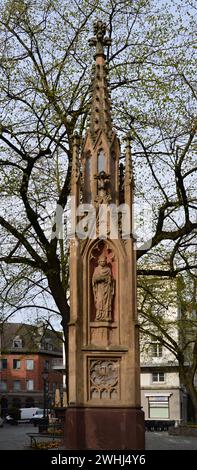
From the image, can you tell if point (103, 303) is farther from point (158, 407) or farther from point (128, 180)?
point (158, 407)

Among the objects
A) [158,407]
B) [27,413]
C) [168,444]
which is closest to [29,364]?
[27,413]

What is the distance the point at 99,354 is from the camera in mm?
14500

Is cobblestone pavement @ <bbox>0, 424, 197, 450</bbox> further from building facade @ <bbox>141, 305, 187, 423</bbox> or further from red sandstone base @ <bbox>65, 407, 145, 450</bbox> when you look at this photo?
building facade @ <bbox>141, 305, 187, 423</bbox>

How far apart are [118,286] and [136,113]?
20.9ft

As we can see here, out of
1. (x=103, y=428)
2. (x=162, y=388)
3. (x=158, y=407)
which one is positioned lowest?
(x=158, y=407)

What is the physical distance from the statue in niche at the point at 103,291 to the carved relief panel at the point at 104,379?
0.94m

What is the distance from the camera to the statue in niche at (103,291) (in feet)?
48.1

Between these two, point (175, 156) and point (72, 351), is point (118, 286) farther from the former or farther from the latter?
point (175, 156)

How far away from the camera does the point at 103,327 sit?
14.6 m

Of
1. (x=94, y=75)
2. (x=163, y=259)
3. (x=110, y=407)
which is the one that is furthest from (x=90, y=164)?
(x=163, y=259)

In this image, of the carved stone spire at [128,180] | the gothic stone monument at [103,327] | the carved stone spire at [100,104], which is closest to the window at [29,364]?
the carved stone spire at [100,104]

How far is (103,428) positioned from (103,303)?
2.60 m

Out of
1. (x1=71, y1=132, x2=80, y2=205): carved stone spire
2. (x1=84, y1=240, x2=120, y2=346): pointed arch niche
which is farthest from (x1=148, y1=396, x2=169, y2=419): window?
(x1=71, y1=132, x2=80, y2=205): carved stone spire

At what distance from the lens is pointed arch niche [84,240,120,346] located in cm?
1462
